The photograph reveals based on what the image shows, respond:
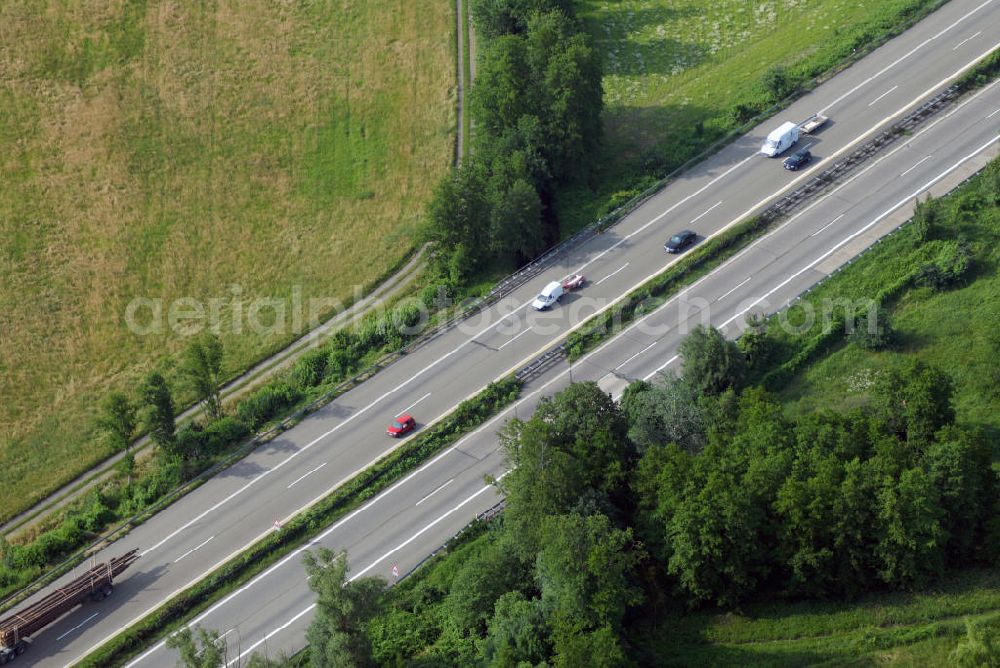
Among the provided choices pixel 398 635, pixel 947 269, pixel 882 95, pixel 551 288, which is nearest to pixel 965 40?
pixel 882 95

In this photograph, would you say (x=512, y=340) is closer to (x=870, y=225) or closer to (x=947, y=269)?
(x=870, y=225)

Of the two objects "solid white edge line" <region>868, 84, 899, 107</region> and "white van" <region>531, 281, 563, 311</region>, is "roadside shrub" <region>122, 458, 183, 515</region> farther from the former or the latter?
"solid white edge line" <region>868, 84, 899, 107</region>

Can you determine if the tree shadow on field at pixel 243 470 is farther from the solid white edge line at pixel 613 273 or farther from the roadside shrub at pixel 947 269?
the roadside shrub at pixel 947 269

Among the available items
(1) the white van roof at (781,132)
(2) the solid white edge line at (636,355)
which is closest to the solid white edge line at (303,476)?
(2) the solid white edge line at (636,355)

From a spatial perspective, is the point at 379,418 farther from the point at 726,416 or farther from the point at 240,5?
the point at 240,5

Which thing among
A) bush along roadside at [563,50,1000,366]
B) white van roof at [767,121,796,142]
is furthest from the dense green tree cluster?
white van roof at [767,121,796,142]

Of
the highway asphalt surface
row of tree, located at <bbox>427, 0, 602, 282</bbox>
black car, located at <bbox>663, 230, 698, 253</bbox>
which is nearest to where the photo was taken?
the highway asphalt surface
